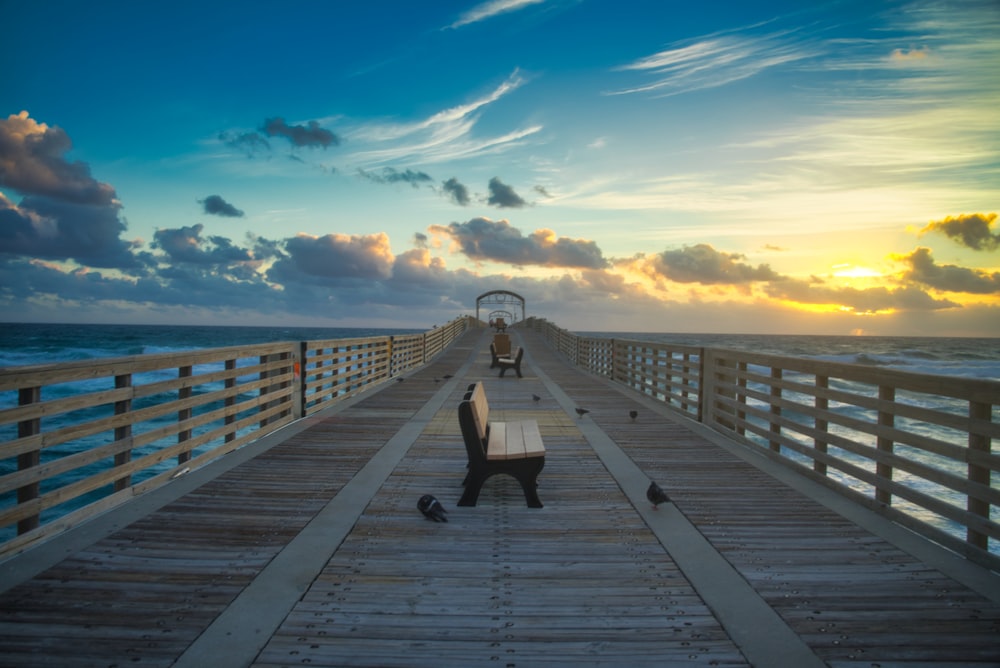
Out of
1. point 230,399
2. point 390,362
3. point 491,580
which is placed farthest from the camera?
point 390,362

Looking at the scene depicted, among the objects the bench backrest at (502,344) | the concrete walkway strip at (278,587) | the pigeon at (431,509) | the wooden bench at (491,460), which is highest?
the bench backrest at (502,344)

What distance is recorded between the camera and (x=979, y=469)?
3850mm

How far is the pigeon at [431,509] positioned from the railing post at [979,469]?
3661 millimetres

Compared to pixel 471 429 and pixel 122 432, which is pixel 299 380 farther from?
pixel 471 429

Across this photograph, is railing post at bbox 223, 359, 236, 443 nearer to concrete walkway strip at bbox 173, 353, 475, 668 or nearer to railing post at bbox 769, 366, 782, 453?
concrete walkway strip at bbox 173, 353, 475, 668

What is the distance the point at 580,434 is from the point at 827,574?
14.5ft

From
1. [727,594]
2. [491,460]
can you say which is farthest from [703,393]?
[727,594]

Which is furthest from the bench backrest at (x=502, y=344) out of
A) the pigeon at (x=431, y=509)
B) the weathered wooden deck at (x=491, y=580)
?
the pigeon at (x=431, y=509)

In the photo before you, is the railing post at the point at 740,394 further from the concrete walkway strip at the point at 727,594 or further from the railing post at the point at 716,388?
the concrete walkway strip at the point at 727,594

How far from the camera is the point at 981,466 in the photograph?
3811 mm

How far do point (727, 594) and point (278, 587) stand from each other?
2.66 metres

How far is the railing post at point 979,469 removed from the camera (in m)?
3.82

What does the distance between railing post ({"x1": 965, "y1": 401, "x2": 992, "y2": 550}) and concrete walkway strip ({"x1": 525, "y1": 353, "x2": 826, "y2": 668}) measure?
1696 mm

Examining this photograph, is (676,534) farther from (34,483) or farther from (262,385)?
(262,385)
